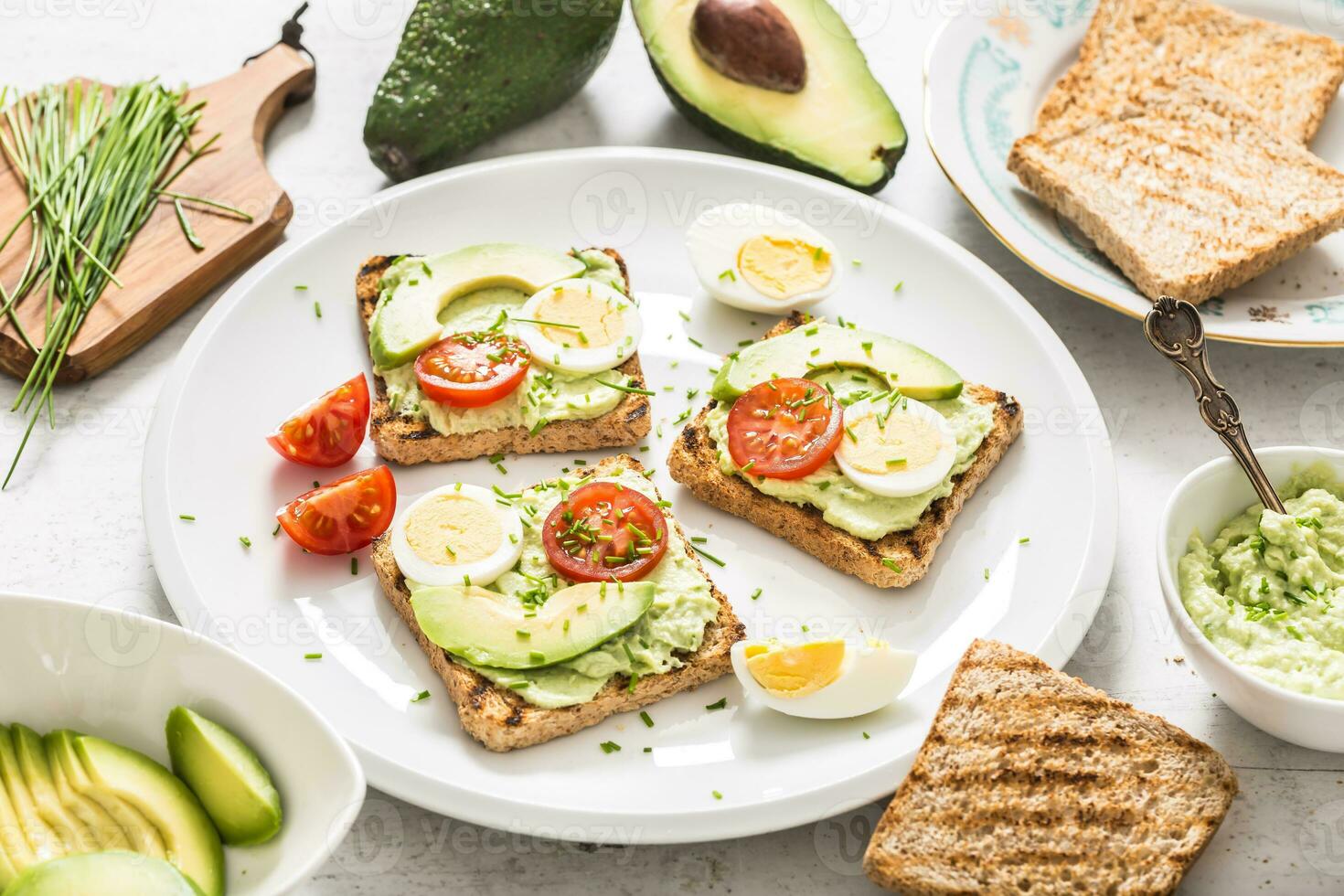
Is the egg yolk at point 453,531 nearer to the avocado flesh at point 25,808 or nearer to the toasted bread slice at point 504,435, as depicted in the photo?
the toasted bread slice at point 504,435

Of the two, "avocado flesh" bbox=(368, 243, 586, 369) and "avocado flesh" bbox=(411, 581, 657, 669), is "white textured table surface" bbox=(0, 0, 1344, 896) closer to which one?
"avocado flesh" bbox=(411, 581, 657, 669)

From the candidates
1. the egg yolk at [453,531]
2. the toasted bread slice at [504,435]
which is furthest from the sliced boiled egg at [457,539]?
the toasted bread slice at [504,435]

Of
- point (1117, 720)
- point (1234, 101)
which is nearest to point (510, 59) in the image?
point (1234, 101)

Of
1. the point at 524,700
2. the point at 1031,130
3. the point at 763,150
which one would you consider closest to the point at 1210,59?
the point at 1031,130

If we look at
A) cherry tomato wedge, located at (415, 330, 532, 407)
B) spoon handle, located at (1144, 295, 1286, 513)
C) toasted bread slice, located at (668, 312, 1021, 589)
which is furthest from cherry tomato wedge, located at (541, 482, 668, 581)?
spoon handle, located at (1144, 295, 1286, 513)

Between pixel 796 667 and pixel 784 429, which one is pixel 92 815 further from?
pixel 784 429

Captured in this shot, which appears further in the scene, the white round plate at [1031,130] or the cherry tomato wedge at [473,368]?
the white round plate at [1031,130]
